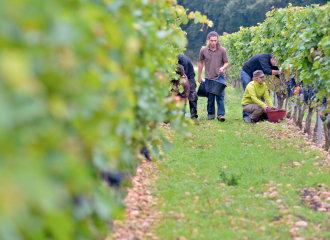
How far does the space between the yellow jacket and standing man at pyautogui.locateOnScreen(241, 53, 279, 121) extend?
38 cm

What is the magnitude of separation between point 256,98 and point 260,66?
41.0 inches

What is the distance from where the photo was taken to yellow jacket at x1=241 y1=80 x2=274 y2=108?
344 inches

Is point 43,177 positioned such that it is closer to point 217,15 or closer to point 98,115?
point 98,115

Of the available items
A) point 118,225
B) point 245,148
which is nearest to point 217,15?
point 245,148

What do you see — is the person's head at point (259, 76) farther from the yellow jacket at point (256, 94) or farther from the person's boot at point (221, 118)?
the person's boot at point (221, 118)

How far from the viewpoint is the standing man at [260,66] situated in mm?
8938

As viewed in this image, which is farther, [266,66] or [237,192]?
[266,66]

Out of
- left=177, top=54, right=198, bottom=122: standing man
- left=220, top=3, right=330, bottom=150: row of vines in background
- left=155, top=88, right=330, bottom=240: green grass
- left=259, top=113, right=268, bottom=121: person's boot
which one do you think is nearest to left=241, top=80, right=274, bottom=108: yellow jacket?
left=259, top=113, right=268, bottom=121: person's boot

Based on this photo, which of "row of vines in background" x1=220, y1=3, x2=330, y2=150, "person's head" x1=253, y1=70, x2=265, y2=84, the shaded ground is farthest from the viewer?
"person's head" x1=253, y1=70, x2=265, y2=84

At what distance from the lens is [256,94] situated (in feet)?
29.5

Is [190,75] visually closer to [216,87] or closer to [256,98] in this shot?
[216,87]

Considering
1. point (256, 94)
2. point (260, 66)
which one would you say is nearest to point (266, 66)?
point (260, 66)

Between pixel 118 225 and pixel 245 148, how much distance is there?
3.60 m

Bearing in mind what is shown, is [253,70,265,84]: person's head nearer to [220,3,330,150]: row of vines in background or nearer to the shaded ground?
[220,3,330,150]: row of vines in background
